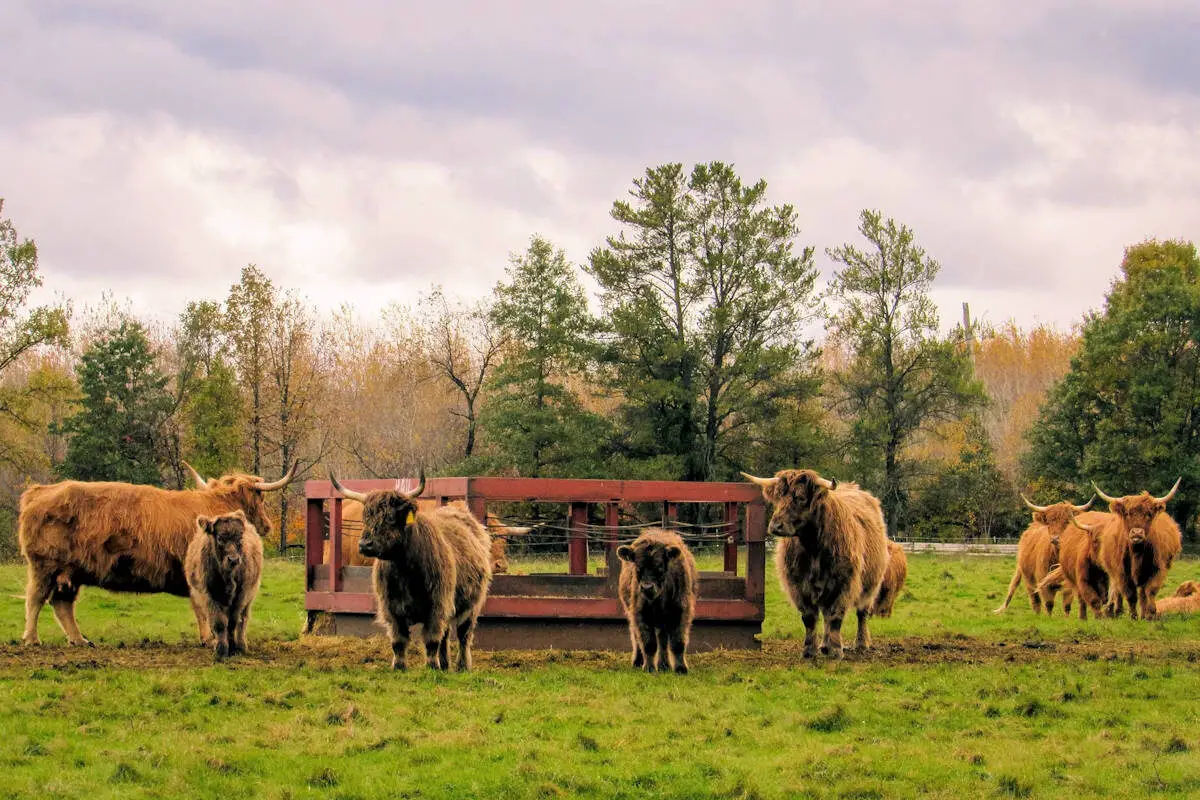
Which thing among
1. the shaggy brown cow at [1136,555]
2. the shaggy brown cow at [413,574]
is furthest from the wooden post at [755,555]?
the shaggy brown cow at [1136,555]

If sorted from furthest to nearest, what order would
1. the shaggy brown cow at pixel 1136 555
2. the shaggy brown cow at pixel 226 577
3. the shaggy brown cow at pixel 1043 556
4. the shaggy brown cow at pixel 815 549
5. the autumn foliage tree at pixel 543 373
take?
the autumn foliage tree at pixel 543 373, the shaggy brown cow at pixel 1043 556, the shaggy brown cow at pixel 1136 555, the shaggy brown cow at pixel 815 549, the shaggy brown cow at pixel 226 577

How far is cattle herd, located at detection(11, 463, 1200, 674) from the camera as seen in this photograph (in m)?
10.3

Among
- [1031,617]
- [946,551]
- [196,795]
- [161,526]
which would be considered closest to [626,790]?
[196,795]

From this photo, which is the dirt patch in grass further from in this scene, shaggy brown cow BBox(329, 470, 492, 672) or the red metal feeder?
shaggy brown cow BBox(329, 470, 492, 672)

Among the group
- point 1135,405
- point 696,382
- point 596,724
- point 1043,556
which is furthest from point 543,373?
point 596,724

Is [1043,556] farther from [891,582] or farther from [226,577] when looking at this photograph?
[226,577]

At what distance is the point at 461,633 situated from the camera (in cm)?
1085

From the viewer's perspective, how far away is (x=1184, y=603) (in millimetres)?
16344

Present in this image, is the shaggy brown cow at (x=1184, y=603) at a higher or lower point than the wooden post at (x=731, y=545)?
lower

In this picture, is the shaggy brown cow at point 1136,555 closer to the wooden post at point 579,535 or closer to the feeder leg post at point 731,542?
the feeder leg post at point 731,542

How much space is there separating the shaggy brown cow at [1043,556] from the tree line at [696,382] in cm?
1889

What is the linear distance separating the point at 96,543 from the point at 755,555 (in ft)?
20.9

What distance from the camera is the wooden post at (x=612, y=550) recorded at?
11766 mm

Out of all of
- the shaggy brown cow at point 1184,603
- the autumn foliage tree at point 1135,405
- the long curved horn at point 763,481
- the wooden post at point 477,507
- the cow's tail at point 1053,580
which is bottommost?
the shaggy brown cow at point 1184,603
